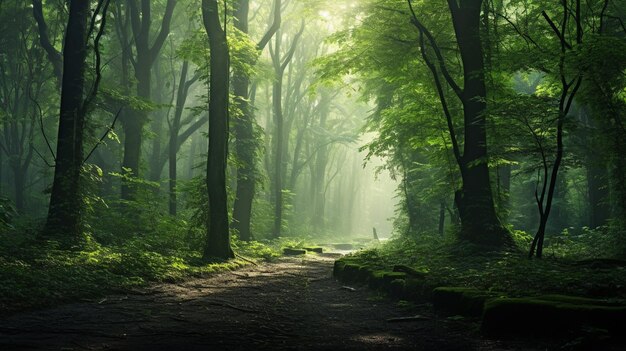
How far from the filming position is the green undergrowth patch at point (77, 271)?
5.77m

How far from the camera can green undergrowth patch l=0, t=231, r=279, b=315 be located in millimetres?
5770

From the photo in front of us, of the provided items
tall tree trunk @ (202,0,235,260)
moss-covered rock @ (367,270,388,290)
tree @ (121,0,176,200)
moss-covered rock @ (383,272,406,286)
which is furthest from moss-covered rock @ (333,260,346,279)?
tree @ (121,0,176,200)

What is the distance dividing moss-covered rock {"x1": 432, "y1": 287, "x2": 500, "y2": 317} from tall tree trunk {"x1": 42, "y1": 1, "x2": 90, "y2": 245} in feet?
25.4

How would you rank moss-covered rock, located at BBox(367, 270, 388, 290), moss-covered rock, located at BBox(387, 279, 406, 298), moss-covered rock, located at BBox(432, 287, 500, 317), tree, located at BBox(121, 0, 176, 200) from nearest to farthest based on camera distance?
moss-covered rock, located at BBox(432, 287, 500, 317), moss-covered rock, located at BBox(387, 279, 406, 298), moss-covered rock, located at BBox(367, 270, 388, 290), tree, located at BBox(121, 0, 176, 200)

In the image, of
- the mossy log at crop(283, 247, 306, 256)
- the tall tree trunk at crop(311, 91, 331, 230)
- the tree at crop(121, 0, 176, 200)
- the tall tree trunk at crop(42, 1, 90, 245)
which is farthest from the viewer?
the tall tree trunk at crop(311, 91, 331, 230)

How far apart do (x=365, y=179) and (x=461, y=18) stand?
213 feet

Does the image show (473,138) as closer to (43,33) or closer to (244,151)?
(244,151)

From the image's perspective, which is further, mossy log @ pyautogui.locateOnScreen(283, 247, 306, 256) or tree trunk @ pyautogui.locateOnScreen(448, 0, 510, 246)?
mossy log @ pyautogui.locateOnScreen(283, 247, 306, 256)

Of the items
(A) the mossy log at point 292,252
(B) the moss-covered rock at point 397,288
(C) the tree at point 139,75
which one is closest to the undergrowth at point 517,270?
(B) the moss-covered rock at point 397,288

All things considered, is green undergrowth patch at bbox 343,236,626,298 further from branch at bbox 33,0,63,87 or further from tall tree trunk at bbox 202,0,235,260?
branch at bbox 33,0,63,87

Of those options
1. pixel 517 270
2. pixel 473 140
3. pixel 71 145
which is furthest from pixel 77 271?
pixel 473 140

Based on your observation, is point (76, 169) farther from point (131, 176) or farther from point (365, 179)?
point (365, 179)

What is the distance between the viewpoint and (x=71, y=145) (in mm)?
11000

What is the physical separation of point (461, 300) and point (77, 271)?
5.81 m
